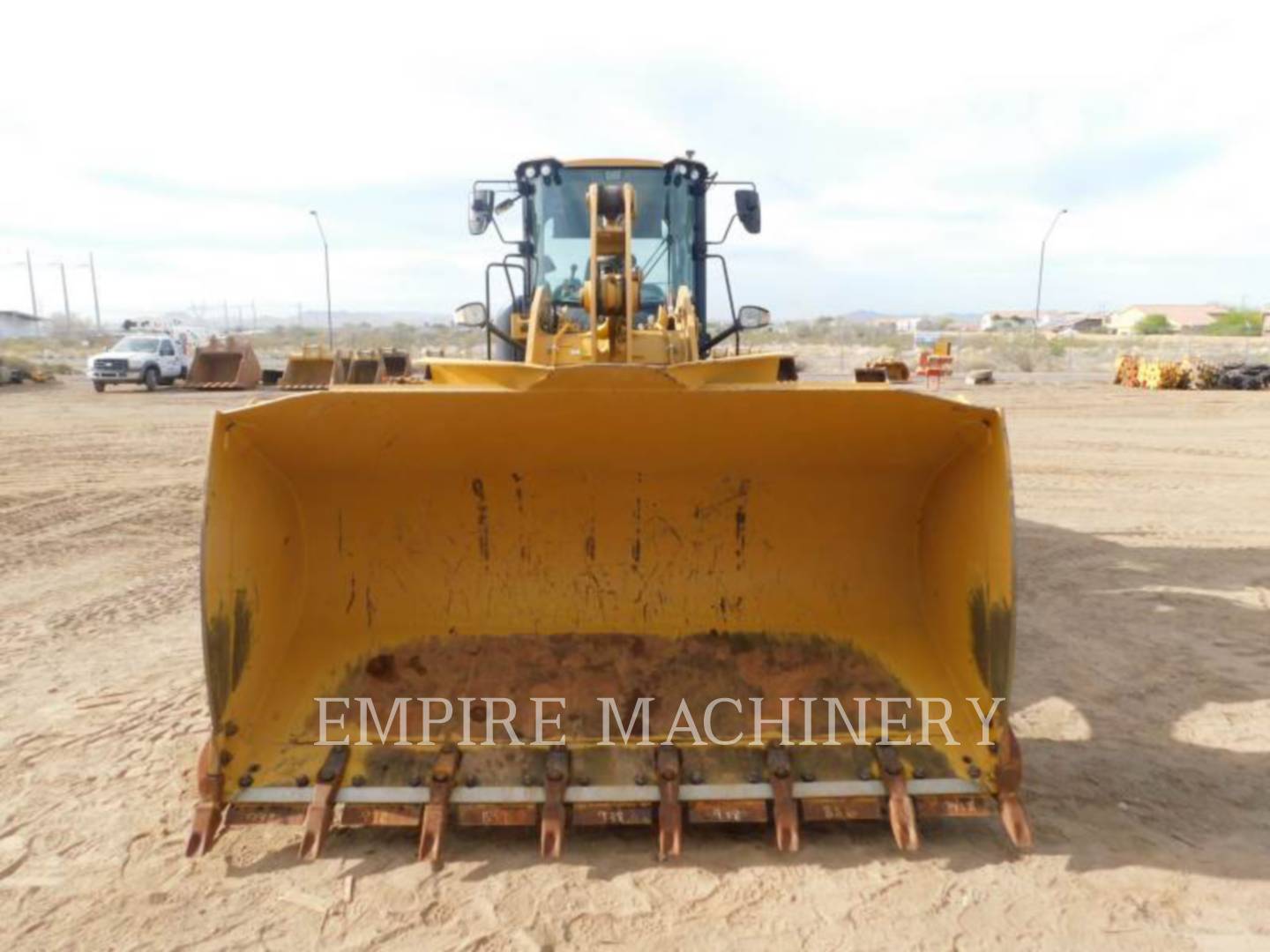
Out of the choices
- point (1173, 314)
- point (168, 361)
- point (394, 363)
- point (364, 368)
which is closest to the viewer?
point (364, 368)

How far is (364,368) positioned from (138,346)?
33.3 ft

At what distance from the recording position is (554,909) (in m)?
2.77

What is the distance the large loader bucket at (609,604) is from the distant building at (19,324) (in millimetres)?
106735

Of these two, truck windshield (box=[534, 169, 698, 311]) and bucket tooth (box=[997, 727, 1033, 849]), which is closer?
bucket tooth (box=[997, 727, 1033, 849])

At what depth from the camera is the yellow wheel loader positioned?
3047 mm

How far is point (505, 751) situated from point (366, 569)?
3.19ft

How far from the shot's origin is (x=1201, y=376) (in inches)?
1019

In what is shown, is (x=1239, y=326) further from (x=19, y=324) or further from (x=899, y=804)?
(x=19, y=324)

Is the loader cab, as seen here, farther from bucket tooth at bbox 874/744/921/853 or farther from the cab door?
the cab door

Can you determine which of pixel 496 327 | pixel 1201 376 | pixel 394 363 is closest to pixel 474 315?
pixel 496 327

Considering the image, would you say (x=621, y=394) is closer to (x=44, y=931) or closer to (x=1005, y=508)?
(x=1005, y=508)

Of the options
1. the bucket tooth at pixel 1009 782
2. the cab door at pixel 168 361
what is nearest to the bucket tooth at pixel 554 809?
the bucket tooth at pixel 1009 782

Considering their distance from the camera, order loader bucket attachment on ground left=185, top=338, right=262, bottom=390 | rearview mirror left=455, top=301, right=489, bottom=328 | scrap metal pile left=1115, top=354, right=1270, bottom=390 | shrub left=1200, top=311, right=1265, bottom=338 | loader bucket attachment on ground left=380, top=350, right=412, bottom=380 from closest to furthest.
Answer: rearview mirror left=455, top=301, right=489, bottom=328 → loader bucket attachment on ground left=380, top=350, right=412, bottom=380 → scrap metal pile left=1115, top=354, right=1270, bottom=390 → loader bucket attachment on ground left=185, top=338, right=262, bottom=390 → shrub left=1200, top=311, right=1265, bottom=338

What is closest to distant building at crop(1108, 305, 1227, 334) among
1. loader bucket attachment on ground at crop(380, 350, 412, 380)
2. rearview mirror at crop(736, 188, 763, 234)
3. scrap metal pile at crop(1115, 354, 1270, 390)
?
scrap metal pile at crop(1115, 354, 1270, 390)
